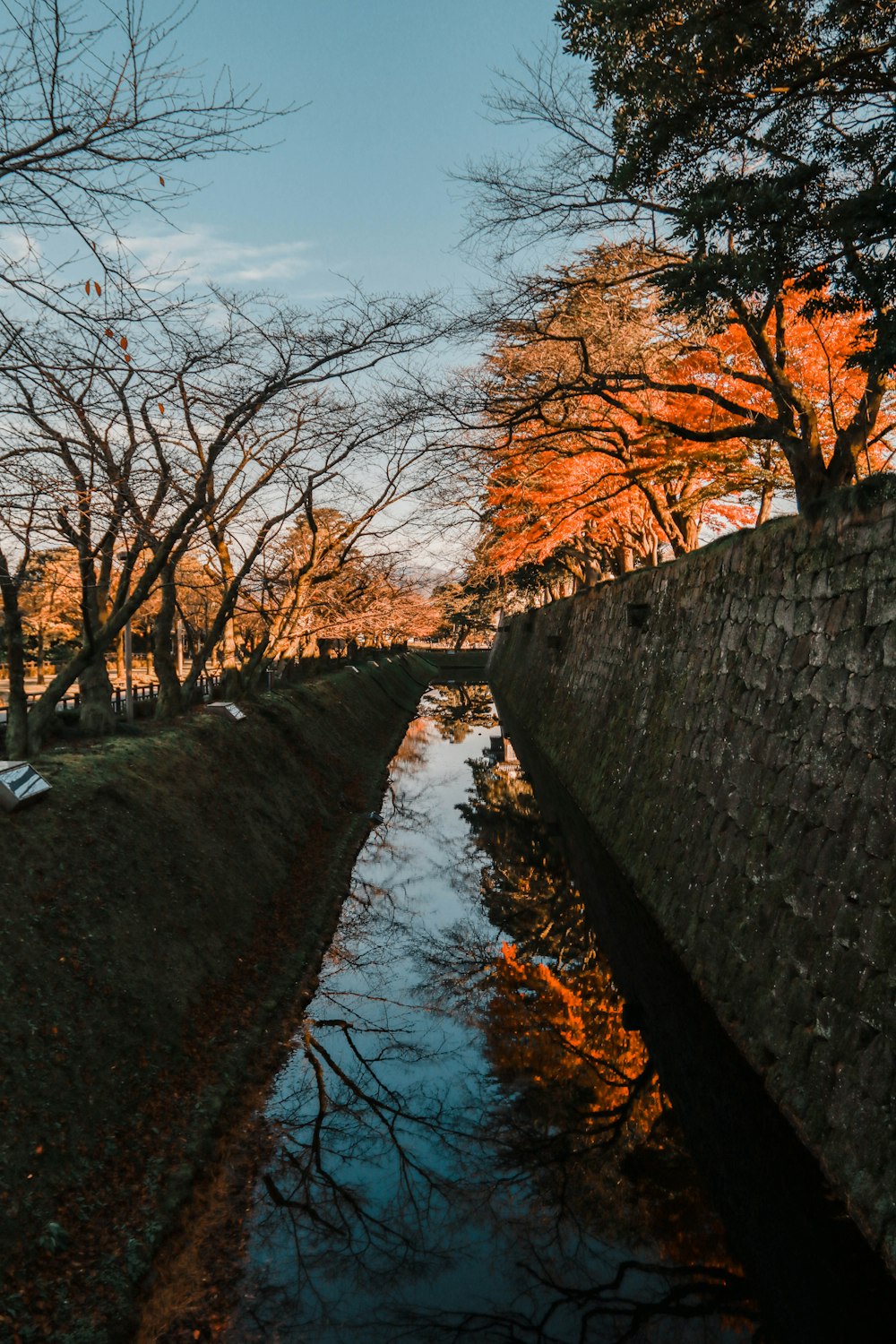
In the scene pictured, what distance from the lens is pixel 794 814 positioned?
7.22 meters

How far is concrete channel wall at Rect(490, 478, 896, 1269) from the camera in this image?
5375mm

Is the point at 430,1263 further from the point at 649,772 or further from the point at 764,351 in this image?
the point at 764,351

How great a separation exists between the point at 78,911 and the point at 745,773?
592 centimetres

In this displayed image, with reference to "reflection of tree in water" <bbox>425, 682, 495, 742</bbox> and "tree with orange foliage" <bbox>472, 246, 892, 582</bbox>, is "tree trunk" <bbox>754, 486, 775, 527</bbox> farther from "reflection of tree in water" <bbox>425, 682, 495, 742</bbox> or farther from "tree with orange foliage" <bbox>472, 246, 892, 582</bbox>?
"reflection of tree in water" <bbox>425, 682, 495, 742</bbox>

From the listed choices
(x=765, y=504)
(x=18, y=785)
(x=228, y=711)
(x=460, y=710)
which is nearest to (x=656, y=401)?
(x=765, y=504)

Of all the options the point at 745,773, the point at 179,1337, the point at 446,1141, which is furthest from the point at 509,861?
the point at 179,1337

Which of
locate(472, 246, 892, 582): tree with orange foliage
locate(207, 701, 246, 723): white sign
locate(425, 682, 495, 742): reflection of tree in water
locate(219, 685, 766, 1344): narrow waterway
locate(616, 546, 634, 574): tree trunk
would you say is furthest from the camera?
locate(425, 682, 495, 742): reflection of tree in water

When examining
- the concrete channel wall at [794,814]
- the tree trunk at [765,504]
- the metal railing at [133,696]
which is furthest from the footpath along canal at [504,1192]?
the tree trunk at [765,504]

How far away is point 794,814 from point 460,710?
34103 millimetres

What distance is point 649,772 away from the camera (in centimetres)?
1227

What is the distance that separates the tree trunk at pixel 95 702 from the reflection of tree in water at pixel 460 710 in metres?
17.7

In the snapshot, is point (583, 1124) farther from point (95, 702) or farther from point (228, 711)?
point (228, 711)

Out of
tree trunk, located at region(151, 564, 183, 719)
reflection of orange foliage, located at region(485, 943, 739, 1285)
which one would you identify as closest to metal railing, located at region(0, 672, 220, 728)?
tree trunk, located at region(151, 564, 183, 719)

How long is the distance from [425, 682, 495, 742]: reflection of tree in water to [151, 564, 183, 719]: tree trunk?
15085 millimetres
